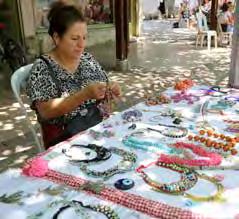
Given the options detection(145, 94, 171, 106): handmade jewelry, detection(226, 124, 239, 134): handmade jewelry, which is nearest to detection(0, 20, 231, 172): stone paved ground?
detection(145, 94, 171, 106): handmade jewelry

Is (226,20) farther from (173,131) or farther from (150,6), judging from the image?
(150,6)

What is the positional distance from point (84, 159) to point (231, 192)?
578mm

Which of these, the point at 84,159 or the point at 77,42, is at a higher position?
the point at 77,42

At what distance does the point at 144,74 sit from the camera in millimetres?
6711

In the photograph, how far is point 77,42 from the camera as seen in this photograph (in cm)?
193

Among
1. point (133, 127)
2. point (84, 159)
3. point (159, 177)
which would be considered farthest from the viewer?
point (133, 127)

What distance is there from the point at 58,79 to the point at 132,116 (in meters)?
0.47

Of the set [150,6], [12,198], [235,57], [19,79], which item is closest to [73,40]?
[19,79]

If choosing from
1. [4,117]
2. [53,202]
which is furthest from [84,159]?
[4,117]

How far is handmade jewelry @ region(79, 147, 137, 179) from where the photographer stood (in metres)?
1.33

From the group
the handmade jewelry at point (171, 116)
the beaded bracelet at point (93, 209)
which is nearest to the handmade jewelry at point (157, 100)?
the handmade jewelry at point (171, 116)

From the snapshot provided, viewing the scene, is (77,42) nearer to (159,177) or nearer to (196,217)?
(159,177)

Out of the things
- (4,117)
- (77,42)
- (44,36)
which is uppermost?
(77,42)

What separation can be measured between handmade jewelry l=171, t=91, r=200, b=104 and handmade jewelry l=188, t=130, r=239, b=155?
51cm
